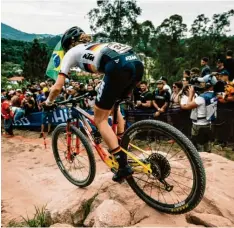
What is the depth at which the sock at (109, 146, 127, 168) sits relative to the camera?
3539 millimetres

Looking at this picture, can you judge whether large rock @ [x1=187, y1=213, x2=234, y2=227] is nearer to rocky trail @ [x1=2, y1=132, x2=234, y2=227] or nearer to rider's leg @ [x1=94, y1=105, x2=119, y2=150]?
rocky trail @ [x1=2, y1=132, x2=234, y2=227]

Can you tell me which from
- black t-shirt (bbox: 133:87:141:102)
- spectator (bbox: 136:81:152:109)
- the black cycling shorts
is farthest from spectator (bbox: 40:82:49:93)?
the black cycling shorts

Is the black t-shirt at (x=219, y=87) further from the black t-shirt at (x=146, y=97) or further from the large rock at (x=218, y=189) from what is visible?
the large rock at (x=218, y=189)

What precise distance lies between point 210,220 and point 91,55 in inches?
90.0

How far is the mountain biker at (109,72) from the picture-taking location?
10.9 feet

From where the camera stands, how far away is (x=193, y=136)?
7402mm

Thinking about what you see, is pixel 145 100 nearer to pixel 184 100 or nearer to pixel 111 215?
pixel 184 100

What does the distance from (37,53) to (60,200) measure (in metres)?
67.8

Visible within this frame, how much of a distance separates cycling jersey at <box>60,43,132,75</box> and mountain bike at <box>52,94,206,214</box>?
1.82 ft

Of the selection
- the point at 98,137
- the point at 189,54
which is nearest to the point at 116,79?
the point at 98,137

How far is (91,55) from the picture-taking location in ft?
11.4

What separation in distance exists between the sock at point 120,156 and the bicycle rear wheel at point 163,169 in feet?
0.38

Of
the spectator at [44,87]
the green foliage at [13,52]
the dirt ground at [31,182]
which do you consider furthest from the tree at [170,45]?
the green foliage at [13,52]

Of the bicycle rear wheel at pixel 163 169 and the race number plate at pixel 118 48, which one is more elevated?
the race number plate at pixel 118 48
